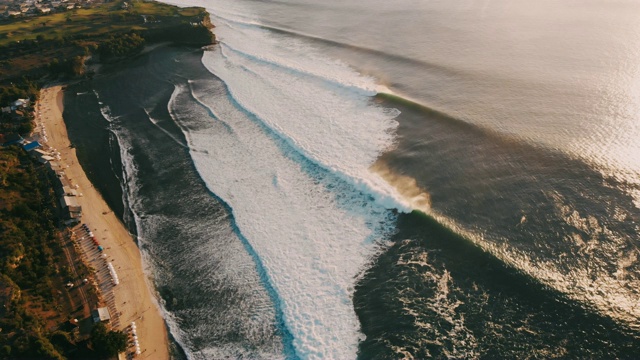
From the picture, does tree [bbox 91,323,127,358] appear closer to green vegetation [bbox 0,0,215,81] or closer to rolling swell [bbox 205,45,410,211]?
rolling swell [bbox 205,45,410,211]

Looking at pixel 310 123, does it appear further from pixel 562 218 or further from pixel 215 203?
pixel 562 218

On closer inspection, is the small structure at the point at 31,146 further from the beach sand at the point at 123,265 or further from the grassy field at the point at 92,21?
the grassy field at the point at 92,21

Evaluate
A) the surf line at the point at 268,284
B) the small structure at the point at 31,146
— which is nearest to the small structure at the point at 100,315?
the surf line at the point at 268,284

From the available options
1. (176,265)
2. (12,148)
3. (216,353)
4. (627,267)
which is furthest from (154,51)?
(627,267)

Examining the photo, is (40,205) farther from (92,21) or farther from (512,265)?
(92,21)

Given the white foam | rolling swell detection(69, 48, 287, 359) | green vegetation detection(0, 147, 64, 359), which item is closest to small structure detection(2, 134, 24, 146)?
green vegetation detection(0, 147, 64, 359)

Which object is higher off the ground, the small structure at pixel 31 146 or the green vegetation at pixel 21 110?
the green vegetation at pixel 21 110
